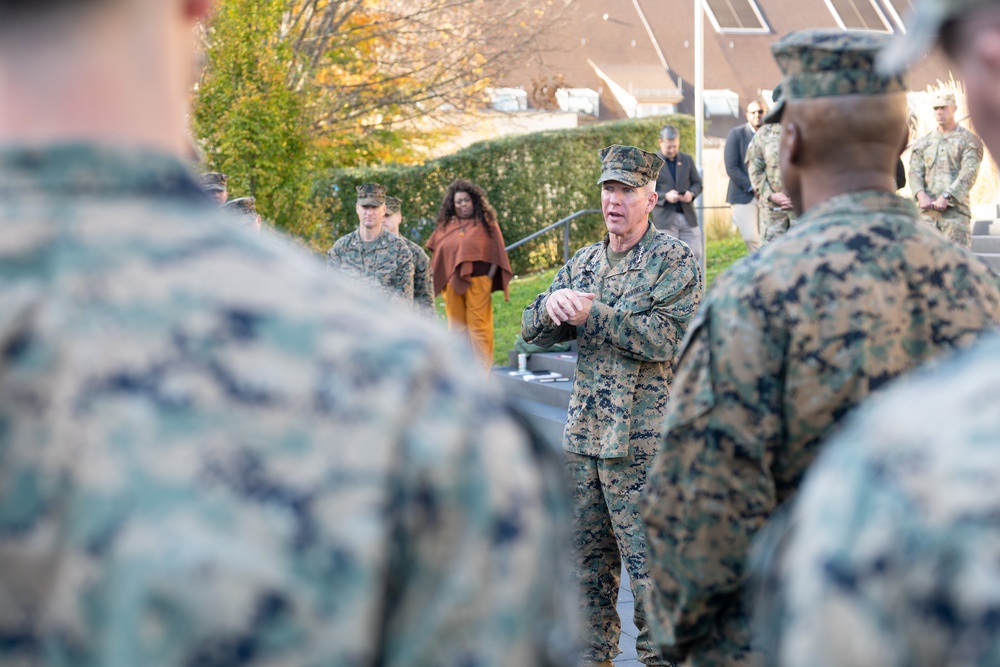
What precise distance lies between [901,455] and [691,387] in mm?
1738

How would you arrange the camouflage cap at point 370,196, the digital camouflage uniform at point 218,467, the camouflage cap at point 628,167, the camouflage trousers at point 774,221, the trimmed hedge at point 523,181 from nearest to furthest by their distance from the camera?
the digital camouflage uniform at point 218,467, the camouflage cap at point 628,167, the camouflage trousers at point 774,221, the camouflage cap at point 370,196, the trimmed hedge at point 523,181

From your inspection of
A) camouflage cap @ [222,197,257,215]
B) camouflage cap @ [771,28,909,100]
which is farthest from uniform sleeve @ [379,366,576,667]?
camouflage cap @ [222,197,257,215]

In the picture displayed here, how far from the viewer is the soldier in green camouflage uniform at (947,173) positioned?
12367mm

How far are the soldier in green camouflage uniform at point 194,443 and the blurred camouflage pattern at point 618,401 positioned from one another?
4.11 m

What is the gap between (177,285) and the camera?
47.6 inches

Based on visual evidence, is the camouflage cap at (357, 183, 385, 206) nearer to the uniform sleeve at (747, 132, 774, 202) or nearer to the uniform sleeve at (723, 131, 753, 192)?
the uniform sleeve at (747, 132, 774, 202)

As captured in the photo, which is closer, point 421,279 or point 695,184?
point 421,279

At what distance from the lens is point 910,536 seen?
106 centimetres

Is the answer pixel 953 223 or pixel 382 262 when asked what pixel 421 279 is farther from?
pixel 953 223

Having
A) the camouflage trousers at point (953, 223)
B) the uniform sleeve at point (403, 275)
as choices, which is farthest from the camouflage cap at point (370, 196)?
the camouflage trousers at point (953, 223)

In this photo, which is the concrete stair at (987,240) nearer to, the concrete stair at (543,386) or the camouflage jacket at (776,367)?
the concrete stair at (543,386)

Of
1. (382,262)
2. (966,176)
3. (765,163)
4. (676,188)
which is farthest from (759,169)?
(382,262)

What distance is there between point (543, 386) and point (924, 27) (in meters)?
10.8

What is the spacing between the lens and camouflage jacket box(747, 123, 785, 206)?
11.3 metres
